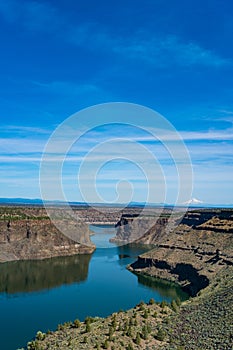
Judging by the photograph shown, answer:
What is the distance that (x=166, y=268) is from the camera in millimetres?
90250

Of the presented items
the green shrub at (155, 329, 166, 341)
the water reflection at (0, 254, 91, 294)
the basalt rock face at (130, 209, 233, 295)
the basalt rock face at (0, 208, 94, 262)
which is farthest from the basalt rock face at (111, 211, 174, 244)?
the green shrub at (155, 329, 166, 341)

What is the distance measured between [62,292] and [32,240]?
4722 centimetres

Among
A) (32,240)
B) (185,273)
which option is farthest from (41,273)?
(185,273)

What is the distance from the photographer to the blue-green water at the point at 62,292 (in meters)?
55.3

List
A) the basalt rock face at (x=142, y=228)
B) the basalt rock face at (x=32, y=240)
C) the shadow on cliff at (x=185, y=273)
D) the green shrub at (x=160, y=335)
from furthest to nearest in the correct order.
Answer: the basalt rock face at (x=142, y=228), the basalt rock face at (x=32, y=240), the shadow on cliff at (x=185, y=273), the green shrub at (x=160, y=335)

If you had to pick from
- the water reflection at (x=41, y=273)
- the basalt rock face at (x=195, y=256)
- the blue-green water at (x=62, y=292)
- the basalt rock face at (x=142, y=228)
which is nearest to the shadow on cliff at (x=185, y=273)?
the basalt rock face at (x=195, y=256)

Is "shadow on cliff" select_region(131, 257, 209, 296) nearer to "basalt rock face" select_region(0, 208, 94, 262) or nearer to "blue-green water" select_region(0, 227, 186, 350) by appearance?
"blue-green water" select_region(0, 227, 186, 350)

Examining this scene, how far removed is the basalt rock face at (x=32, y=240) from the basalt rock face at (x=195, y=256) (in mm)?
33148

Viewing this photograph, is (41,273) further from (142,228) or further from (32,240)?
(142,228)

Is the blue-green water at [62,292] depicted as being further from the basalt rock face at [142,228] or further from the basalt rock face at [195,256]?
the basalt rock face at [142,228]

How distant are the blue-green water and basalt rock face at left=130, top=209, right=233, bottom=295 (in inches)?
144

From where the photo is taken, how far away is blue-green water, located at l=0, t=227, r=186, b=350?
181 feet

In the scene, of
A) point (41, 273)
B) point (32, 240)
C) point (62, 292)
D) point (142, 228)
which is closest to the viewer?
point (62, 292)

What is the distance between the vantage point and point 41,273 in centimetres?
9588
